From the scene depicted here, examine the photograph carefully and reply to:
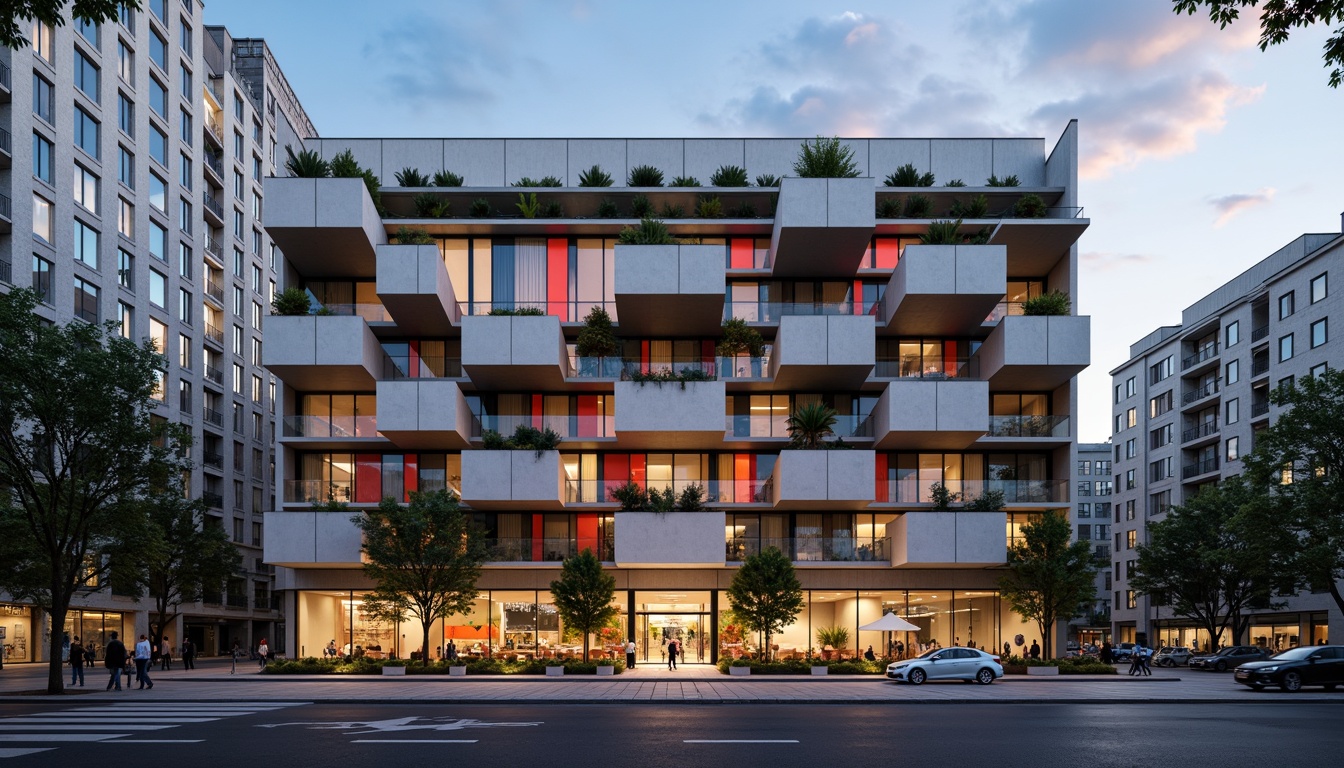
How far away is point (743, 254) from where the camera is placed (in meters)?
46.1

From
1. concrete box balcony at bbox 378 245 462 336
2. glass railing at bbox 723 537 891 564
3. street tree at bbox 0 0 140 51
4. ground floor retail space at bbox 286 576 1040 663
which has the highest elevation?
concrete box balcony at bbox 378 245 462 336

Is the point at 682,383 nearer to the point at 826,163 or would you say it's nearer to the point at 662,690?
the point at 826,163

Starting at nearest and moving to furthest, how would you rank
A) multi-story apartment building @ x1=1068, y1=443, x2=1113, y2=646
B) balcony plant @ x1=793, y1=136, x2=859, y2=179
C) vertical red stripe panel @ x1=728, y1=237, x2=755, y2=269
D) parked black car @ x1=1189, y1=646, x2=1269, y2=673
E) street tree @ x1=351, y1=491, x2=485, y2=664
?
1. street tree @ x1=351, y1=491, x2=485, y2=664
2. balcony plant @ x1=793, y1=136, x2=859, y2=179
3. parked black car @ x1=1189, y1=646, x2=1269, y2=673
4. vertical red stripe panel @ x1=728, y1=237, x2=755, y2=269
5. multi-story apartment building @ x1=1068, y1=443, x2=1113, y2=646

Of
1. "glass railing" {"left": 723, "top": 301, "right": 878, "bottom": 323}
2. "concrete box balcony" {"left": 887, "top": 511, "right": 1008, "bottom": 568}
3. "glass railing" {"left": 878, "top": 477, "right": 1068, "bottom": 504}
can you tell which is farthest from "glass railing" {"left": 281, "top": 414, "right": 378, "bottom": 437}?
"concrete box balcony" {"left": 887, "top": 511, "right": 1008, "bottom": 568}

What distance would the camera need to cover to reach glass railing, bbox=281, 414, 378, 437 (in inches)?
1710

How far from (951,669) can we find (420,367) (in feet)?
86.0

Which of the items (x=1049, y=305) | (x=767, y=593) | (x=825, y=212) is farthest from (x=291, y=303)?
(x=1049, y=305)

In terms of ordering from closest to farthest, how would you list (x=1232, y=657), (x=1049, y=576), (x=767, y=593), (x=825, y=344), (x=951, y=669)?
(x=951, y=669)
(x=767, y=593)
(x=1049, y=576)
(x=825, y=344)
(x=1232, y=657)

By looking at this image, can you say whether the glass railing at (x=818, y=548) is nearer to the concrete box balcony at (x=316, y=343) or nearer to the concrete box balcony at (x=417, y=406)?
the concrete box balcony at (x=417, y=406)

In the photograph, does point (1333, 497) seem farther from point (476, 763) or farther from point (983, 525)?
point (476, 763)

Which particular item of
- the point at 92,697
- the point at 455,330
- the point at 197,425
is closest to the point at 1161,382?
the point at 455,330

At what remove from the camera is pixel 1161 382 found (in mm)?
82188

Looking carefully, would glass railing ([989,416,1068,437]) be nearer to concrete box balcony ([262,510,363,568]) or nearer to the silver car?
the silver car

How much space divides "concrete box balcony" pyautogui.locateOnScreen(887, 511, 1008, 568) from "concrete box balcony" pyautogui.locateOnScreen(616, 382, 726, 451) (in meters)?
8.87
